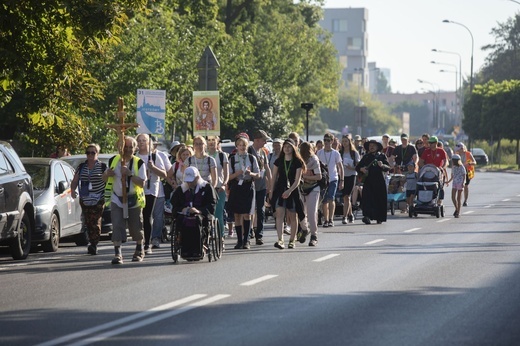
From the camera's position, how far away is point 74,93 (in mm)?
26859

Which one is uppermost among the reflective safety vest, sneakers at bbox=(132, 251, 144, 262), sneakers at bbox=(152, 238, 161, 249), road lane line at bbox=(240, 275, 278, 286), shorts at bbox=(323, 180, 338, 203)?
the reflective safety vest

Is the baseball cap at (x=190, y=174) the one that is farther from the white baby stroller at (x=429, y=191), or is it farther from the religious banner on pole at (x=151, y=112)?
the white baby stroller at (x=429, y=191)

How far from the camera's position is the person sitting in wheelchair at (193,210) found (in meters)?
18.1

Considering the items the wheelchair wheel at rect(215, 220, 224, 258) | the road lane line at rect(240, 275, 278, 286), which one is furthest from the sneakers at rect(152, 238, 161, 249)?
the road lane line at rect(240, 275, 278, 286)

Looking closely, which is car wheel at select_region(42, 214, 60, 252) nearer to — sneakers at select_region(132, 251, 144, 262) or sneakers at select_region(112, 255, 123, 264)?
sneakers at select_region(132, 251, 144, 262)

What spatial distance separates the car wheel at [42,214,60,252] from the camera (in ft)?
70.0

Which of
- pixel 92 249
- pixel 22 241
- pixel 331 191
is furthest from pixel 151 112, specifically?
pixel 22 241

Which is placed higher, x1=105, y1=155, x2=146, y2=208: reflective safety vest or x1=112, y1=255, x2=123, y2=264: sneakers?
x1=105, y1=155, x2=146, y2=208: reflective safety vest

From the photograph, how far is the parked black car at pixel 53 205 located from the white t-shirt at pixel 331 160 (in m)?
5.42

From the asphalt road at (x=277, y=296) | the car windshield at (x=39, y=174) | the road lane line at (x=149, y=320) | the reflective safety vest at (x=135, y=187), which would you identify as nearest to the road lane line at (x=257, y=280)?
the asphalt road at (x=277, y=296)

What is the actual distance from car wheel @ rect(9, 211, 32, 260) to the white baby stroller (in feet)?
41.3

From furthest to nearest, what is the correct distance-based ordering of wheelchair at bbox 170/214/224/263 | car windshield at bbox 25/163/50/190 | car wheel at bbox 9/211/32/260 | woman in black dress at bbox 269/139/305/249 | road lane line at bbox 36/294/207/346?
car windshield at bbox 25/163/50/190 < woman in black dress at bbox 269/139/305/249 < car wheel at bbox 9/211/32/260 < wheelchair at bbox 170/214/224/263 < road lane line at bbox 36/294/207/346

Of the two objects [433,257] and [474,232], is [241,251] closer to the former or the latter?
[433,257]

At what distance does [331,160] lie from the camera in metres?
26.8
